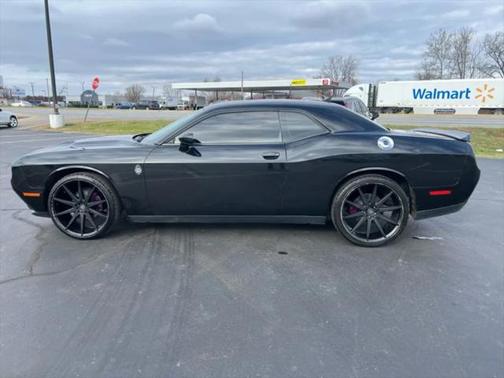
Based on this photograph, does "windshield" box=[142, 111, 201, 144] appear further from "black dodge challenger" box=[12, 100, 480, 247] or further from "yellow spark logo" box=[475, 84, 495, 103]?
"yellow spark logo" box=[475, 84, 495, 103]

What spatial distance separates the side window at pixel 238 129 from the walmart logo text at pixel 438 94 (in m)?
37.0

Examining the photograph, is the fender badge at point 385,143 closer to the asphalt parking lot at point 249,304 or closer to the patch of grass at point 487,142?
the asphalt parking lot at point 249,304

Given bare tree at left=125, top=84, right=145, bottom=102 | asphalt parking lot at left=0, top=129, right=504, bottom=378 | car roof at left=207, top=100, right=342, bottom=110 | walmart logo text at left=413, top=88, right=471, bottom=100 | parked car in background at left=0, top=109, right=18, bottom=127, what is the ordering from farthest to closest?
1. bare tree at left=125, top=84, right=145, bottom=102
2. walmart logo text at left=413, top=88, right=471, bottom=100
3. parked car in background at left=0, top=109, right=18, bottom=127
4. car roof at left=207, top=100, right=342, bottom=110
5. asphalt parking lot at left=0, top=129, right=504, bottom=378

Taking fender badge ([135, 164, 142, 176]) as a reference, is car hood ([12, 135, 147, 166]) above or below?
above

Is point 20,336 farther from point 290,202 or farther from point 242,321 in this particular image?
point 290,202

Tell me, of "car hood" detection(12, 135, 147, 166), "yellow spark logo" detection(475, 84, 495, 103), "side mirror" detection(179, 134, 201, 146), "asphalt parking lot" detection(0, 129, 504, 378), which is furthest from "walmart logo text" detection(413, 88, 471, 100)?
"car hood" detection(12, 135, 147, 166)

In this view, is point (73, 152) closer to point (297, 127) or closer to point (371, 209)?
point (297, 127)

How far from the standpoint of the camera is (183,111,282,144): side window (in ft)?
12.2

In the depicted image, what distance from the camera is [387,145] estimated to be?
3.60 metres

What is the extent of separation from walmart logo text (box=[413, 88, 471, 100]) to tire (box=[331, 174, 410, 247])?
120 feet

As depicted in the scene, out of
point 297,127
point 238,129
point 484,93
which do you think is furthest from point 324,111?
point 484,93

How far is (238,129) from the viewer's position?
3756mm

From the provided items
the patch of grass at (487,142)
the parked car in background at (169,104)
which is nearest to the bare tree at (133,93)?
the parked car in background at (169,104)

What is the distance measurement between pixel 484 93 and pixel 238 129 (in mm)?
38466
